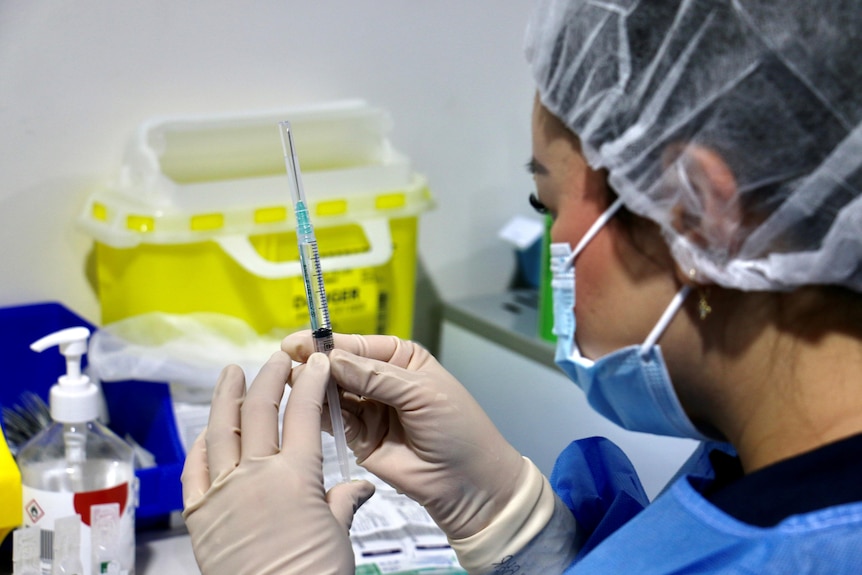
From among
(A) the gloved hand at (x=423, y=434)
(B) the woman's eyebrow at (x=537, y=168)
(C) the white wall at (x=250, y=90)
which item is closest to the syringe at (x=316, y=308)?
(A) the gloved hand at (x=423, y=434)

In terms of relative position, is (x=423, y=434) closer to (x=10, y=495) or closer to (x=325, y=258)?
(x=10, y=495)

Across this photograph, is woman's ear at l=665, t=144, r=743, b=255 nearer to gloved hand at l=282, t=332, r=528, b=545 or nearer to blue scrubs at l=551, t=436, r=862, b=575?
blue scrubs at l=551, t=436, r=862, b=575

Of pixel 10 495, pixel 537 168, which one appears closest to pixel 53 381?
pixel 10 495

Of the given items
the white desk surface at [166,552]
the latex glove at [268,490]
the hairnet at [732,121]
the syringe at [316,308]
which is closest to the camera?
the hairnet at [732,121]

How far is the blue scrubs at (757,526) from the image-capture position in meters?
0.64

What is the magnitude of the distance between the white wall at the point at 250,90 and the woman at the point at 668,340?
24.2 inches

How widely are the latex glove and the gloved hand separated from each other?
0.05 metres

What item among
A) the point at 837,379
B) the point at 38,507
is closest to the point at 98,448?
the point at 38,507

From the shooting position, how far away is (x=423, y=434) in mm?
861

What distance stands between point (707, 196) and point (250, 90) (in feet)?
3.04

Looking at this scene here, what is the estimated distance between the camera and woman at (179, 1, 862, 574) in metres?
0.64

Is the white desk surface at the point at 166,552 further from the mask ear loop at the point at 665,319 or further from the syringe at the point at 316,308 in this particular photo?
the mask ear loop at the point at 665,319

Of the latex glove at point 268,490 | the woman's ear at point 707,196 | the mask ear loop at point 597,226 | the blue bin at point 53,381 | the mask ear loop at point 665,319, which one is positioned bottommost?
the blue bin at point 53,381

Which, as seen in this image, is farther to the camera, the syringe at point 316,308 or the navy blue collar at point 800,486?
the syringe at point 316,308
